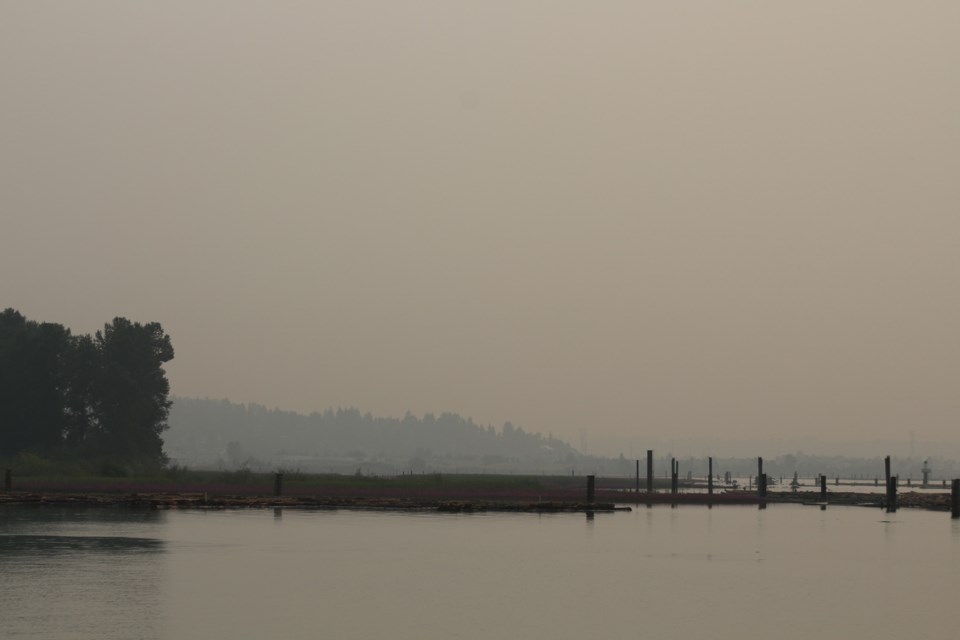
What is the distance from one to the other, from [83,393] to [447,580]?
89.2 meters

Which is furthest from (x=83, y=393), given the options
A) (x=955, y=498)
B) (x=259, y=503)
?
(x=955, y=498)

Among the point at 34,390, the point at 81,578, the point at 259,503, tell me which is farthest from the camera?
the point at 34,390

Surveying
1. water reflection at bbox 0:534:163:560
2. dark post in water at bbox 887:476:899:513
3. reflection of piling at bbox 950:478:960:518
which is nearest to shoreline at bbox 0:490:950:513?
dark post in water at bbox 887:476:899:513

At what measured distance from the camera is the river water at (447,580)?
2628cm

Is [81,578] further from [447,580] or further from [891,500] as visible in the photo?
[891,500]

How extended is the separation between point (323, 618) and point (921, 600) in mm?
17306

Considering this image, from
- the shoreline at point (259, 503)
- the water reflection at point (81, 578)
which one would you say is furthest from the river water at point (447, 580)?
the shoreline at point (259, 503)

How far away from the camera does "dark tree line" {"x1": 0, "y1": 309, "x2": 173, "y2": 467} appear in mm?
111938

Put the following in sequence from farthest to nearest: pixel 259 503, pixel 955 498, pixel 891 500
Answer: pixel 891 500
pixel 955 498
pixel 259 503

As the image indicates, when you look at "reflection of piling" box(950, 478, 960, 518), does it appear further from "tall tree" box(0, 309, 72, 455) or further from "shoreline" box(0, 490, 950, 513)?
"tall tree" box(0, 309, 72, 455)

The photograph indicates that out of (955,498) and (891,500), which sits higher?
(955,498)

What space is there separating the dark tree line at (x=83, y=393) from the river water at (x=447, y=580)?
2104 inches

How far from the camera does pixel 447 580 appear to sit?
35.3 m

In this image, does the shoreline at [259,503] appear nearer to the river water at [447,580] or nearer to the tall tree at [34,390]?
the river water at [447,580]
